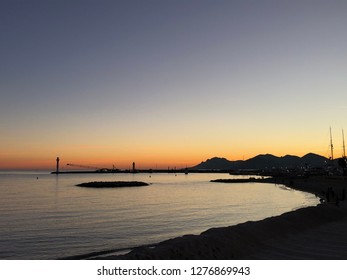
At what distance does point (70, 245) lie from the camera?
2447cm

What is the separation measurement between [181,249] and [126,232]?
17142mm

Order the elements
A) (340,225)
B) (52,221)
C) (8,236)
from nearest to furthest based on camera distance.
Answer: (340,225), (8,236), (52,221)

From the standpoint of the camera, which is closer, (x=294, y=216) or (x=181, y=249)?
(x=181, y=249)

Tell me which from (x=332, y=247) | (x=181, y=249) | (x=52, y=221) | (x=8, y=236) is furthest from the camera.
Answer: (x=52, y=221)

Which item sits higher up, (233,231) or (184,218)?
(233,231)

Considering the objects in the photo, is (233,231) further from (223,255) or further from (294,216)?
(294,216)

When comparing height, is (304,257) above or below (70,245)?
above

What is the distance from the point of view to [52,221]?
37.5m

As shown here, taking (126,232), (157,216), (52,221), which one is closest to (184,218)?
(157,216)

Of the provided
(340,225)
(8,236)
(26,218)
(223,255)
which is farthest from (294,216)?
(26,218)

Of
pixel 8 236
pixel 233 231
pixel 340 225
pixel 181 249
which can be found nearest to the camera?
pixel 181 249

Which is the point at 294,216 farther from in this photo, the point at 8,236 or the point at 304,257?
the point at 8,236

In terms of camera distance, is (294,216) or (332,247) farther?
(294,216)

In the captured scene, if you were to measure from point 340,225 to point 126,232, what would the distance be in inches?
676
